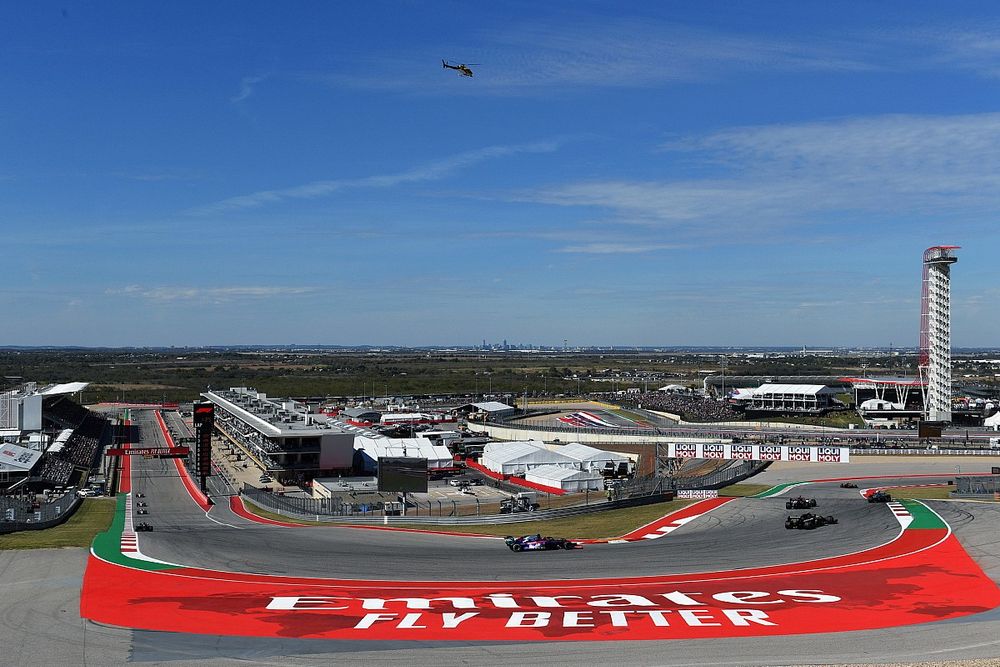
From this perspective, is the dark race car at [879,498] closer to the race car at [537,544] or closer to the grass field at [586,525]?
the grass field at [586,525]

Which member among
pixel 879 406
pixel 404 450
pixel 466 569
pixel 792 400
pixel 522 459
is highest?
pixel 879 406

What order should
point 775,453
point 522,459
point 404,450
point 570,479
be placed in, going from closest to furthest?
1. point 570,479
2. point 775,453
3. point 522,459
4. point 404,450

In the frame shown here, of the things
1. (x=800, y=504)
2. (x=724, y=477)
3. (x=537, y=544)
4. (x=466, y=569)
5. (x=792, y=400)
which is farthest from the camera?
(x=792, y=400)

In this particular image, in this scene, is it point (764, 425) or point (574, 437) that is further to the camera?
point (764, 425)

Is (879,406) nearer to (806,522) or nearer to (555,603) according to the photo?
(806,522)

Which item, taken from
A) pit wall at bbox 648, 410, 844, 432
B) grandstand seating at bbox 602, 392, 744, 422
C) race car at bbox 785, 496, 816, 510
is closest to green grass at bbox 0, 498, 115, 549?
race car at bbox 785, 496, 816, 510

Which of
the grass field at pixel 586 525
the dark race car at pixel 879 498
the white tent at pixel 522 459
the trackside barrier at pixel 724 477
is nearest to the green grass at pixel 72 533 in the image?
the grass field at pixel 586 525

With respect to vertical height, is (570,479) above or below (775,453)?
below

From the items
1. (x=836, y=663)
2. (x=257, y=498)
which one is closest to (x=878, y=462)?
(x=257, y=498)

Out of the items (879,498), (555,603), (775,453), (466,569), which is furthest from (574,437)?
(555,603)

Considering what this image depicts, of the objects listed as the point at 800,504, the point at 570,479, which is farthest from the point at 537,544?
the point at 570,479
